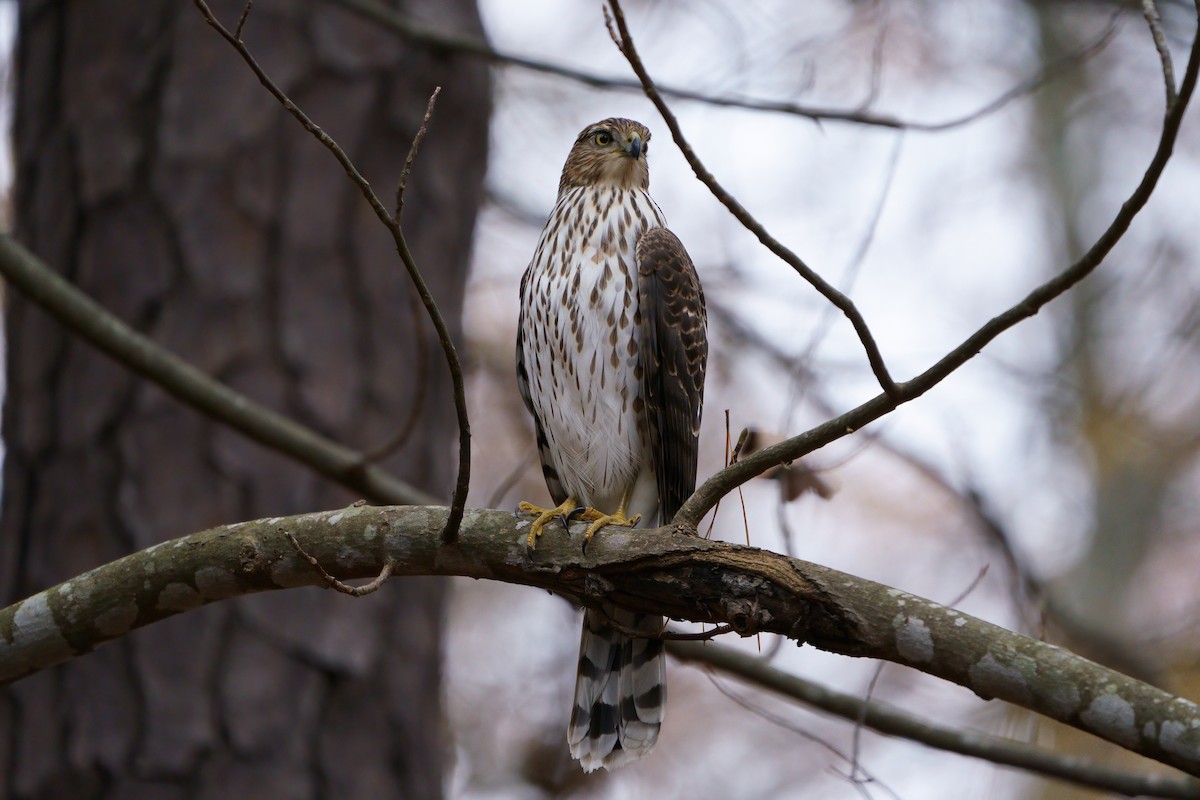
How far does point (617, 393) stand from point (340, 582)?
1.65 m

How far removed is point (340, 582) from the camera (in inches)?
112

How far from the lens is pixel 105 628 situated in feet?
10.0

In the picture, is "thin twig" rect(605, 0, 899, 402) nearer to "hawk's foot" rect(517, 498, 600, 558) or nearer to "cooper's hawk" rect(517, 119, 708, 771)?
"hawk's foot" rect(517, 498, 600, 558)

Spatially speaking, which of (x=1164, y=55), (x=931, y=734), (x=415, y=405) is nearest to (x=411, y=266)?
(x=415, y=405)

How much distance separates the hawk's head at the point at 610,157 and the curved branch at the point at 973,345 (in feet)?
7.75

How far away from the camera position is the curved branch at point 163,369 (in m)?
3.95

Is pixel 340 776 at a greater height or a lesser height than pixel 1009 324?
lesser

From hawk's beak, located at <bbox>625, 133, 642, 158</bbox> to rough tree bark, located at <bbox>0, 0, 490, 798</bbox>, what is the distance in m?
0.97

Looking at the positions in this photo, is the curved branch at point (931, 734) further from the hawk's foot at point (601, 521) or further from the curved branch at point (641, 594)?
the curved branch at point (641, 594)

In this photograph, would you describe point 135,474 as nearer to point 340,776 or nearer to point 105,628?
point 340,776

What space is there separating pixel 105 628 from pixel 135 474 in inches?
66.2

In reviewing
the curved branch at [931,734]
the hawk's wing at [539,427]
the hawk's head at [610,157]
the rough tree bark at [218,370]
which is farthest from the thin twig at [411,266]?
the hawk's head at [610,157]

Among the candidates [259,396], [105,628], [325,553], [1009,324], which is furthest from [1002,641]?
[259,396]

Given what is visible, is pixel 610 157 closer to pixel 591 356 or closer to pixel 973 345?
pixel 591 356
